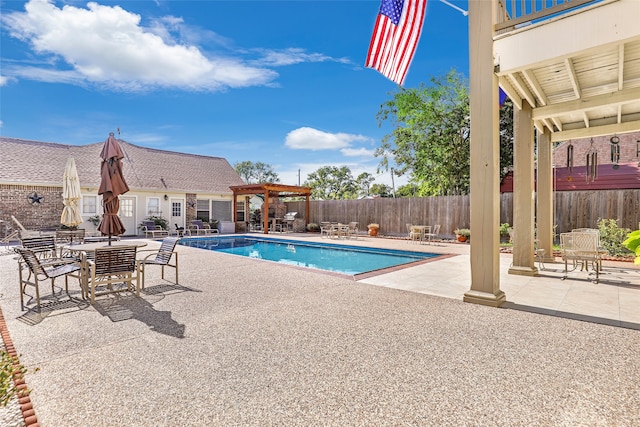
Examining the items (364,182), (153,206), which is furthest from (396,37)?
(364,182)

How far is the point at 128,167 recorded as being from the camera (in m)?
19.8

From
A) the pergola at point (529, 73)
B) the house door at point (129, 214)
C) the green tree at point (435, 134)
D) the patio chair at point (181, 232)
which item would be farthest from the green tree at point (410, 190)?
the pergola at point (529, 73)

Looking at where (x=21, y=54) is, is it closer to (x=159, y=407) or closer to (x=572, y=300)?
(x=159, y=407)

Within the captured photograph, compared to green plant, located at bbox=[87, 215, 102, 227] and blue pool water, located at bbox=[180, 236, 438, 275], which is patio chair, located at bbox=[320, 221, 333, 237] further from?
green plant, located at bbox=[87, 215, 102, 227]

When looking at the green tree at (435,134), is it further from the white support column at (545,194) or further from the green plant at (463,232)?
the white support column at (545,194)

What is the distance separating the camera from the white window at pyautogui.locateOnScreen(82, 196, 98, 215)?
17.0m

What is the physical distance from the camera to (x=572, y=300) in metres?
5.07

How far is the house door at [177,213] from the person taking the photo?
19766mm

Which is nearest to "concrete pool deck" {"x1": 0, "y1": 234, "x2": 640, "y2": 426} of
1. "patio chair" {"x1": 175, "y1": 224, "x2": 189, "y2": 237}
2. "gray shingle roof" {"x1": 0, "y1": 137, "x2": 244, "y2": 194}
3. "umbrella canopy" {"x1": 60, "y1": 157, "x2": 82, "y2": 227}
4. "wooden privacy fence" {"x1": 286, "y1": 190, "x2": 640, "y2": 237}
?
"umbrella canopy" {"x1": 60, "y1": 157, "x2": 82, "y2": 227}

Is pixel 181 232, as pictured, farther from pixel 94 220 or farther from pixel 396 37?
pixel 396 37

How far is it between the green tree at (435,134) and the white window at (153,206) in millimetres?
15284

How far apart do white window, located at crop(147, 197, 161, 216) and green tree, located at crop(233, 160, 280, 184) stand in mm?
41019

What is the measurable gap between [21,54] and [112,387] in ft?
55.1

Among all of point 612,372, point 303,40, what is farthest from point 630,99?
point 303,40
